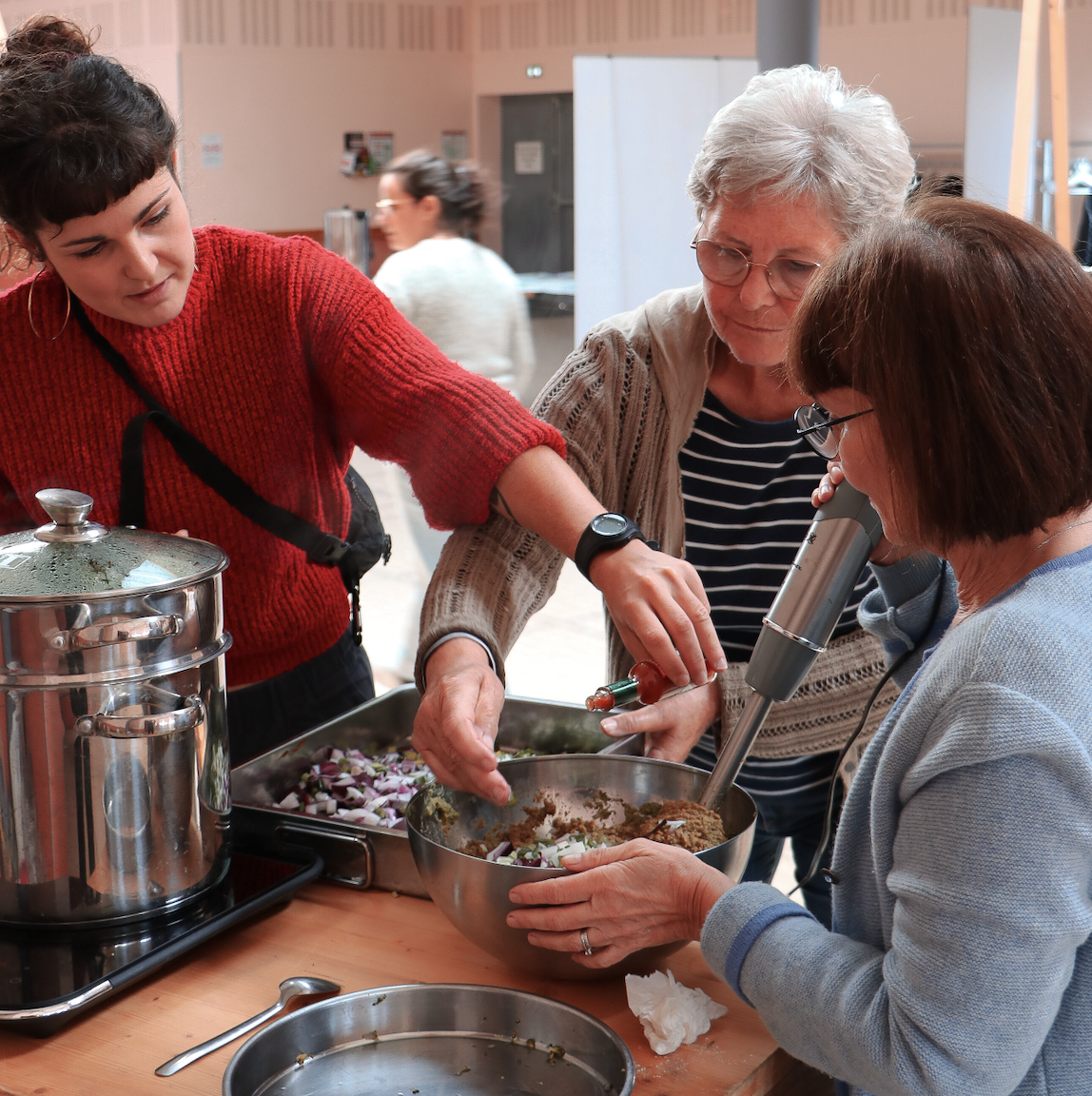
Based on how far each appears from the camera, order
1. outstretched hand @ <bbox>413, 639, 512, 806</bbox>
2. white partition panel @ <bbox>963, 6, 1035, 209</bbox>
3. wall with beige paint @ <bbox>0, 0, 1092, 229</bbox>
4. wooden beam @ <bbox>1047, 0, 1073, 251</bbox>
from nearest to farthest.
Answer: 1. outstretched hand @ <bbox>413, 639, 512, 806</bbox>
2. wooden beam @ <bbox>1047, 0, 1073, 251</bbox>
3. white partition panel @ <bbox>963, 6, 1035, 209</bbox>
4. wall with beige paint @ <bbox>0, 0, 1092, 229</bbox>

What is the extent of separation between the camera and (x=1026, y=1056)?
821mm

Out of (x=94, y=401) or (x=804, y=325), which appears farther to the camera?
(x=94, y=401)

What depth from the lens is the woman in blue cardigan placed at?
792mm

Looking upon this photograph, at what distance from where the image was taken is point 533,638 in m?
5.20

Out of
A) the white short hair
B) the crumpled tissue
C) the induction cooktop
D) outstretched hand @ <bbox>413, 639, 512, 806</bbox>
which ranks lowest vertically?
the crumpled tissue

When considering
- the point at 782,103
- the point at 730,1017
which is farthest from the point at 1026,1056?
the point at 782,103

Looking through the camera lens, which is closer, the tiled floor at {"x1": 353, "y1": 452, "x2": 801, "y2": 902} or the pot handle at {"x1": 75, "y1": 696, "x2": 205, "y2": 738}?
the pot handle at {"x1": 75, "y1": 696, "x2": 205, "y2": 738}

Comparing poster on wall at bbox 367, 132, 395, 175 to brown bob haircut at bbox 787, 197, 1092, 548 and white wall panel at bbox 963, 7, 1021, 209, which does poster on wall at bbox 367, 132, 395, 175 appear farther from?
brown bob haircut at bbox 787, 197, 1092, 548

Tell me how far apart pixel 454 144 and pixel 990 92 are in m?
6.44

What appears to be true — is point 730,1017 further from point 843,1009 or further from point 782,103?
point 782,103

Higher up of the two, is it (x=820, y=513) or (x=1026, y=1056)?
(x=820, y=513)

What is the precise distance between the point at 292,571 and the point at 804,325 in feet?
2.68

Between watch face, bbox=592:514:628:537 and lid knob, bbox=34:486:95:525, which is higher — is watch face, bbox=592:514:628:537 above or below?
below

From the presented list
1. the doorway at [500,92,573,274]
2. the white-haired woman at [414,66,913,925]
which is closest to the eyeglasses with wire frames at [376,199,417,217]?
the white-haired woman at [414,66,913,925]
